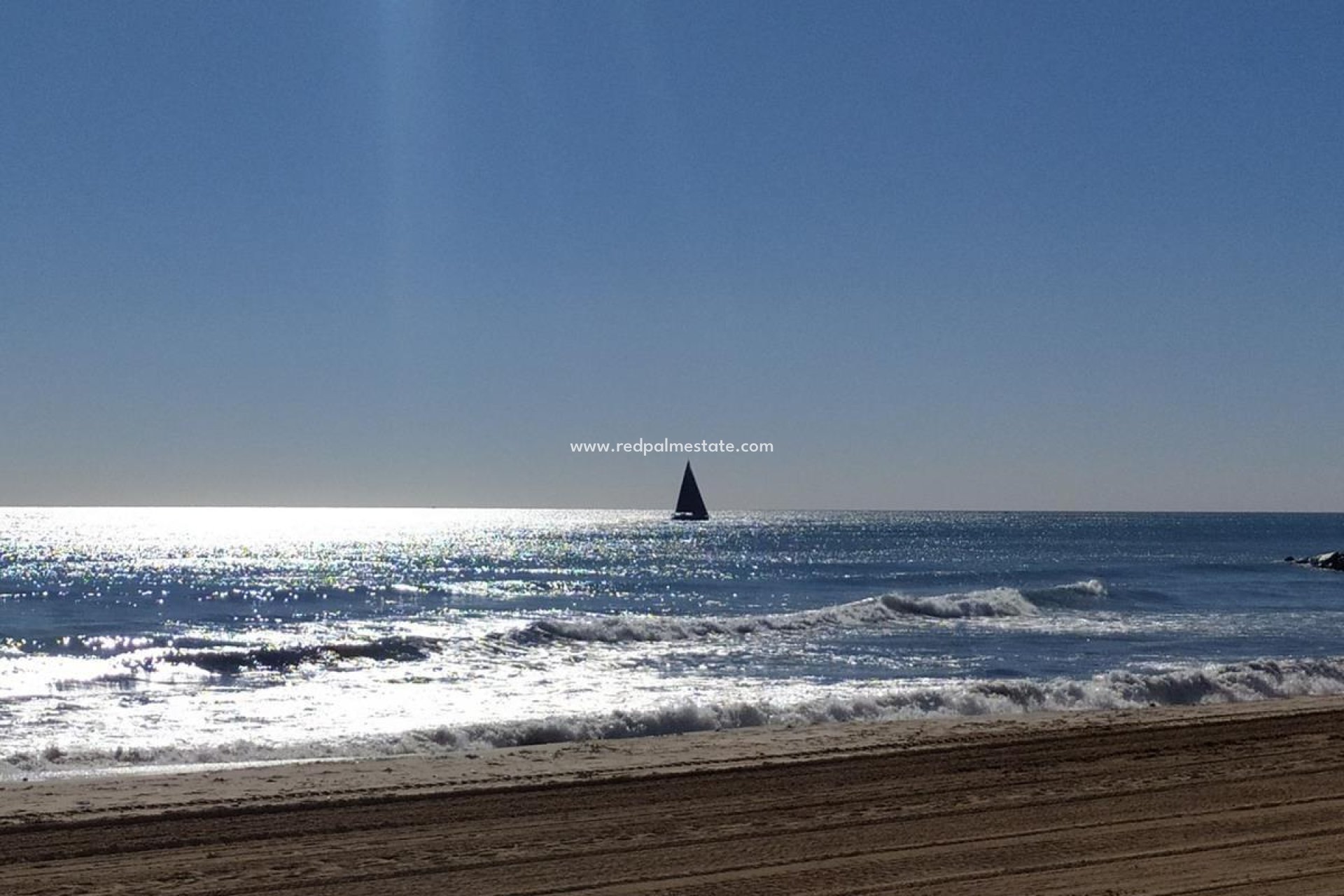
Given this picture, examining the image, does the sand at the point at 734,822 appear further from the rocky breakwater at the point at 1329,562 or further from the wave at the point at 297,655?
the rocky breakwater at the point at 1329,562

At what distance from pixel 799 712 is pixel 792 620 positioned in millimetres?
20488

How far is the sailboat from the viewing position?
17175cm

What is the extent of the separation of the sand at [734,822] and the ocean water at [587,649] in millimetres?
3184

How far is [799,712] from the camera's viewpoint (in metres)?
16.5

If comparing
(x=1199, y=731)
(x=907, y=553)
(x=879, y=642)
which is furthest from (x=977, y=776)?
(x=907, y=553)

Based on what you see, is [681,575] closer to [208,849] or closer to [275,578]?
[275,578]

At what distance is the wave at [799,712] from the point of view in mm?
13742

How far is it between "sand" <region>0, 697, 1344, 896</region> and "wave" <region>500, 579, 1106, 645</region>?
1958cm

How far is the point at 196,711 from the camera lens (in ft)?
60.2

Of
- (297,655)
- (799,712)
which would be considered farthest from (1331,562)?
(799,712)

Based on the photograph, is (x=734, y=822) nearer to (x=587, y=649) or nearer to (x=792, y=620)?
(x=587, y=649)

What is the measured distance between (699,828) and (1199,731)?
23.6 ft

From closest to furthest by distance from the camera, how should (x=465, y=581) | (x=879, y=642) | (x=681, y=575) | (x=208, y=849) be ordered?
(x=208, y=849)
(x=879, y=642)
(x=465, y=581)
(x=681, y=575)

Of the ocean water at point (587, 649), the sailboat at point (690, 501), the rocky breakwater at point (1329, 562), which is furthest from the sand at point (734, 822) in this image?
the sailboat at point (690, 501)
